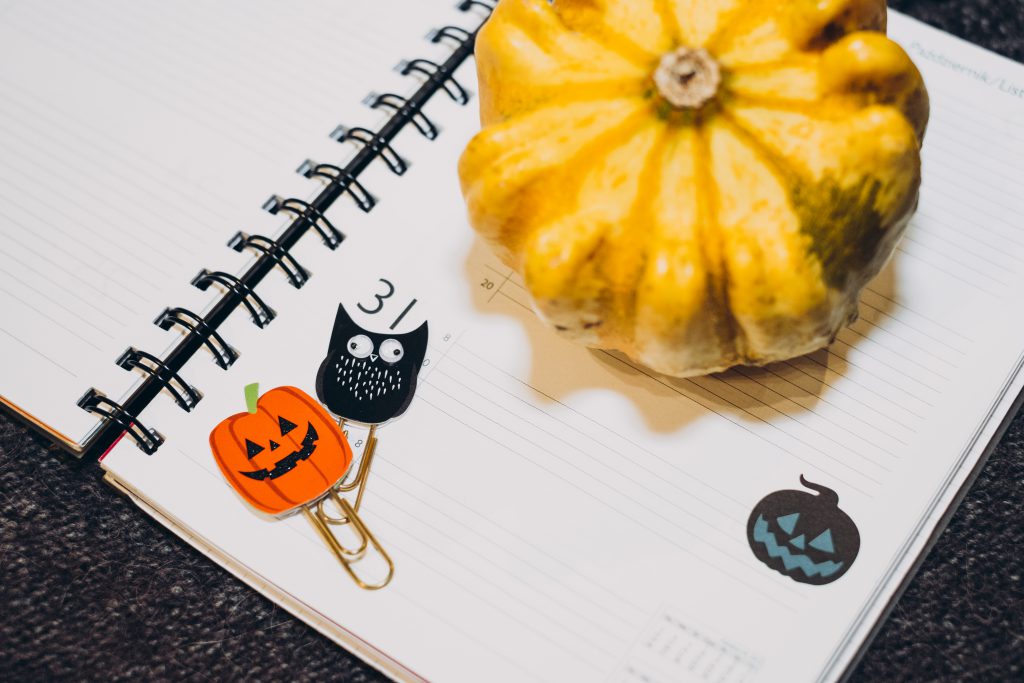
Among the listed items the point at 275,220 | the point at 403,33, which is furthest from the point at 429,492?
the point at 403,33

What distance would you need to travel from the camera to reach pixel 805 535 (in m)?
0.64

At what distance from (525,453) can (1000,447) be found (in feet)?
1.23

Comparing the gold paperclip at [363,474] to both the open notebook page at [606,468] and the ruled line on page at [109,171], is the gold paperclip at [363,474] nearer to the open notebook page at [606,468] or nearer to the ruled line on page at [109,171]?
the open notebook page at [606,468]

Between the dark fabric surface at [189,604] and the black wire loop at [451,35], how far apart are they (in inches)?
18.3

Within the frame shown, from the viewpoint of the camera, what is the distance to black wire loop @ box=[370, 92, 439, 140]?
80cm

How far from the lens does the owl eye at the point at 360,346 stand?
0.70 metres

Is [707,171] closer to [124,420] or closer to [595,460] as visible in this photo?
[595,460]

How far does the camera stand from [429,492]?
0.67 metres

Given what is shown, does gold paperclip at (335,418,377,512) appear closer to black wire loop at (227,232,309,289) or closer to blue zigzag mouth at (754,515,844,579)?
black wire loop at (227,232,309,289)

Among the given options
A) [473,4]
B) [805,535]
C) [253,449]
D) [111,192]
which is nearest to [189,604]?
[253,449]

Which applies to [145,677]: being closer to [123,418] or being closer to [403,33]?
[123,418]

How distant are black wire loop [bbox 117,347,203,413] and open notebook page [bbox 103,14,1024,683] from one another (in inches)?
0.5

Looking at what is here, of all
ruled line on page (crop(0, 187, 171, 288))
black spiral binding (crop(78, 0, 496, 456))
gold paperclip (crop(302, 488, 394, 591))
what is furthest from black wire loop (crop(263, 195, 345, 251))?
gold paperclip (crop(302, 488, 394, 591))

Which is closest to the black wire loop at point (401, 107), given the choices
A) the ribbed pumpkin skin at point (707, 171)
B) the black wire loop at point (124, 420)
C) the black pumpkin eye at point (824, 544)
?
the ribbed pumpkin skin at point (707, 171)
